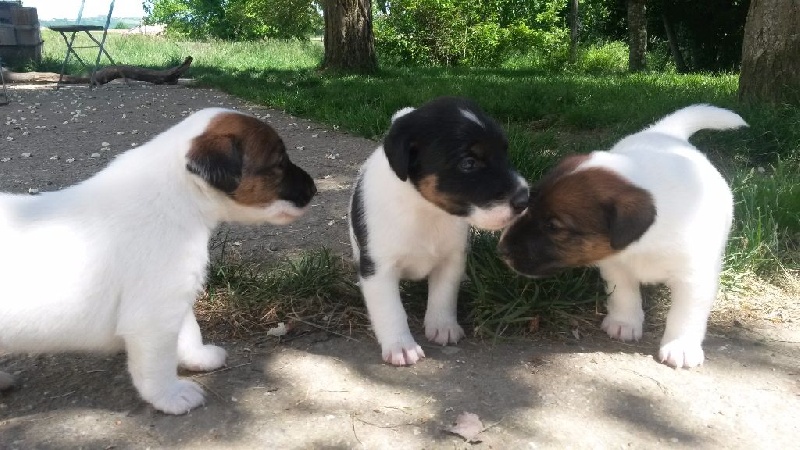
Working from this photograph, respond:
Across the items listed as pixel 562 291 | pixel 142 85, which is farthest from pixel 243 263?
pixel 142 85

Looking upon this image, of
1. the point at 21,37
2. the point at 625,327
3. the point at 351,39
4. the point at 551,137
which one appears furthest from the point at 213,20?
the point at 625,327

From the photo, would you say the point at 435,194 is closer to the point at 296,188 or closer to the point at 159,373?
the point at 296,188

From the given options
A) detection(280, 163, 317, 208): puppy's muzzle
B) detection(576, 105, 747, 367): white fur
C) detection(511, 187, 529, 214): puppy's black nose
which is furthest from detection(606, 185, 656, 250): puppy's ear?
detection(280, 163, 317, 208): puppy's muzzle

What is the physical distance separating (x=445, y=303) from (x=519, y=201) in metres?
0.82

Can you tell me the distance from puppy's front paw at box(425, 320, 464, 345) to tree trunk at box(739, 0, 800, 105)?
5711 mm

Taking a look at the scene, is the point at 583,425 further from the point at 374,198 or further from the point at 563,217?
the point at 374,198

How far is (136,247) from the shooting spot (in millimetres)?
2801

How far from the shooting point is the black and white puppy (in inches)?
125

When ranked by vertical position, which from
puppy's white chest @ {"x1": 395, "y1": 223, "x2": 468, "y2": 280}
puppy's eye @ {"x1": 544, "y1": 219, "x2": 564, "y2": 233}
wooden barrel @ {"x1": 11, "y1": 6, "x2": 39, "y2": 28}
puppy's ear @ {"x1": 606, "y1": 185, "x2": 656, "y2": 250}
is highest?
wooden barrel @ {"x1": 11, "y1": 6, "x2": 39, "y2": 28}

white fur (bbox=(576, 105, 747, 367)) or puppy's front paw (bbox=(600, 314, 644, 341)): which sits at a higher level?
white fur (bbox=(576, 105, 747, 367))

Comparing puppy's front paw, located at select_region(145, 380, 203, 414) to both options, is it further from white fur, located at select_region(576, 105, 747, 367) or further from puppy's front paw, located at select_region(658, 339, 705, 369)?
puppy's front paw, located at select_region(658, 339, 705, 369)

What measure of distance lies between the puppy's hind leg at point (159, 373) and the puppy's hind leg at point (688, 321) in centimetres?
226

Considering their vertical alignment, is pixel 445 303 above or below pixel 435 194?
below

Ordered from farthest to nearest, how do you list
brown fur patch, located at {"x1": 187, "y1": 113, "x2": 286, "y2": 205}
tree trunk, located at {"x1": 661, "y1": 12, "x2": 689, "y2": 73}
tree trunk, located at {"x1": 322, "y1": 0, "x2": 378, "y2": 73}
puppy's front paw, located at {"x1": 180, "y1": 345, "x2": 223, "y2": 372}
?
tree trunk, located at {"x1": 661, "y1": 12, "x2": 689, "y2": 73} < tree trunk, located at {"x1": 322, "y1": 0, "x2": 378, "y2": 73} < puppy's front paw, located at {"x1": 180, "y1": 345, "x2": 223, "y2": 372} < brown fur patch, located at {"x1": 187, "y1": 113, "x2": 286, "y2": 205}
